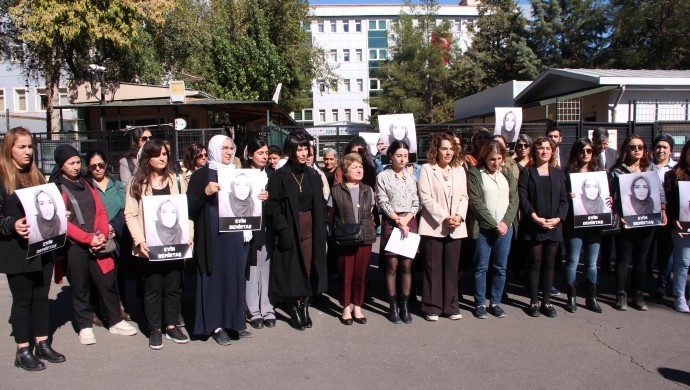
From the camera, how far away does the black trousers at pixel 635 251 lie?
19.1ft

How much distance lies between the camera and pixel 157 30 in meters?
26.2

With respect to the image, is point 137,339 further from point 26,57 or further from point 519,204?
point 26,57

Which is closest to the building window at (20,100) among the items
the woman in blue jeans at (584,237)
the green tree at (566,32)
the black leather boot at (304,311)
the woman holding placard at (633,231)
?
the green tree at (566,32)

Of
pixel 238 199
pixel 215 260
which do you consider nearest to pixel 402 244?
pixel 238 199

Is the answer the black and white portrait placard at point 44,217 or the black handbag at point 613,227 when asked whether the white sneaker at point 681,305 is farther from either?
the black and white portrait placard at point 44,217

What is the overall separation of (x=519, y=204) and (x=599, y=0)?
34.9 metres

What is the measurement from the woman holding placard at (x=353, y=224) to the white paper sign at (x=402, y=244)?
0.20 meters

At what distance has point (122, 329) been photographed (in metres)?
5.20

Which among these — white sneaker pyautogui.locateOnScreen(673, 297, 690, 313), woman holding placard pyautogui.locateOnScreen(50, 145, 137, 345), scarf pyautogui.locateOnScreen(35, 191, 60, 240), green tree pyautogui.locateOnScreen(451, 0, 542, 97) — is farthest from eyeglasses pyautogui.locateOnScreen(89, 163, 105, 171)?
green tree pyautogui.locateOnScreen(451, 0, 542, 97)

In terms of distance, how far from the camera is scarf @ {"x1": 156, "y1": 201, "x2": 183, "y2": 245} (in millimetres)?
4562

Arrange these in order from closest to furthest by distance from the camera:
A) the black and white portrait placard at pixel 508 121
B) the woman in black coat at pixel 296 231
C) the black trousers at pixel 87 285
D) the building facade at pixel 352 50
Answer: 1. the black trousers at pixel 87 285
2. the woman in black coat at pixel 296 231
3. the black and white portrait placard at pixel 508 121
4. the building facade at pixel 352 50

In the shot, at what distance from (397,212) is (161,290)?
2.47m

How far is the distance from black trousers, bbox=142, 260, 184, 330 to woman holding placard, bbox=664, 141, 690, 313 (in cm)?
527

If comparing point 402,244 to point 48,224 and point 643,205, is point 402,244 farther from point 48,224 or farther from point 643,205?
point 48,224
